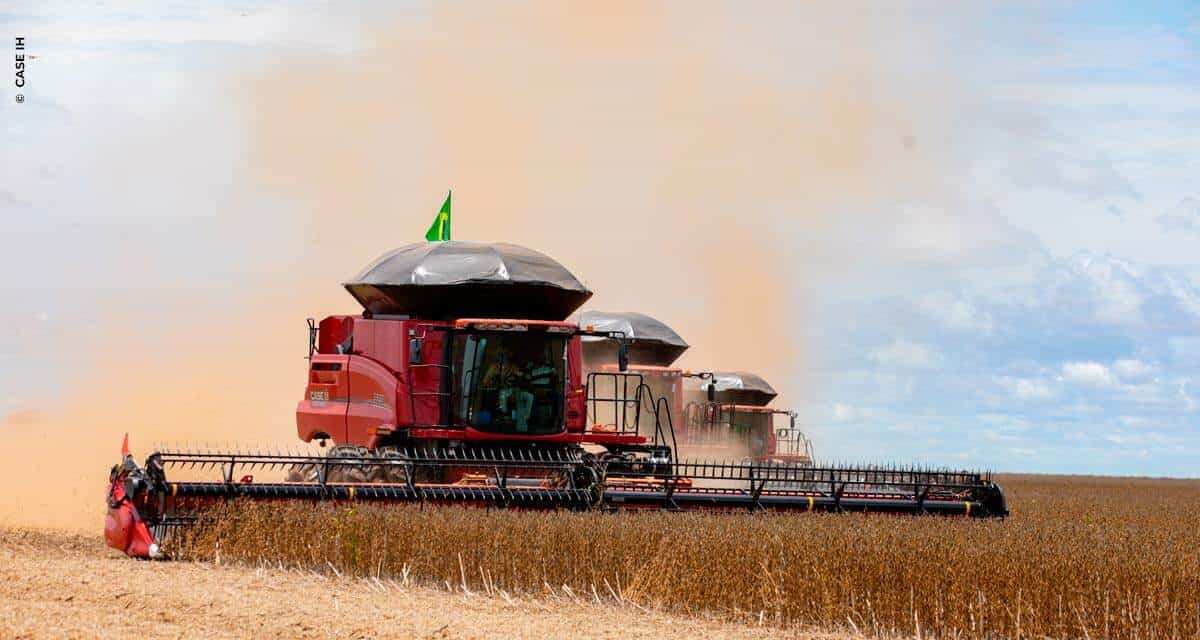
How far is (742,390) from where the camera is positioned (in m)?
31.4

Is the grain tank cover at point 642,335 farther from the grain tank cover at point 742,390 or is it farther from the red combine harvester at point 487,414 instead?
the red combine harvester at point 487,414

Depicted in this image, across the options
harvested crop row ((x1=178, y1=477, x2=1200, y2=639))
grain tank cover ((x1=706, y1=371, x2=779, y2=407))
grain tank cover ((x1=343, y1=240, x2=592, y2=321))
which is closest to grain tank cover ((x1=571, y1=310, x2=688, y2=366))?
grain tank cover ((x1=706, y1=371, x2=779, y2=407))

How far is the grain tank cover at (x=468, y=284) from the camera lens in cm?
1686

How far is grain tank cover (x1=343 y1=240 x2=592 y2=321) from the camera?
1686 centimetres

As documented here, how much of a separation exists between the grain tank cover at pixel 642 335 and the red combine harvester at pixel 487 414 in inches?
348

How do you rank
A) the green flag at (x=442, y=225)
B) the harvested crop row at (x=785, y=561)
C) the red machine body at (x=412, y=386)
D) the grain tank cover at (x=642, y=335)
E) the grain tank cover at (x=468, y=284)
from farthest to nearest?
the grain tank cover at (x=642, y=335), the green flag at (x=442, y=225), the grain tank cover at (x=468, y=284), the red machine body at (x=412, y=386), the harvested crop row at (x=785, y=561)

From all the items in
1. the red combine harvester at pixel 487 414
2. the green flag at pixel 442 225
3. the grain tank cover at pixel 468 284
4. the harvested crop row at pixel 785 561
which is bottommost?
the harvested crop row at pixel 785 561

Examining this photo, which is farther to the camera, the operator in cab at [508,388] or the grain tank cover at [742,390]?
the grain tank cover at [742,390]

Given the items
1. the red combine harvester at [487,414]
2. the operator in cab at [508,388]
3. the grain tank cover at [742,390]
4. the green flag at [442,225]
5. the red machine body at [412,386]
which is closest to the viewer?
the red combine harvester at [487,414]

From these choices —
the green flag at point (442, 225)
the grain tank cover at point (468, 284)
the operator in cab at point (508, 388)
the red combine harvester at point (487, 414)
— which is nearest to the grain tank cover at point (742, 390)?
the green flag at point (442, 225)

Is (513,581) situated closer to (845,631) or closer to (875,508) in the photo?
(845,631)

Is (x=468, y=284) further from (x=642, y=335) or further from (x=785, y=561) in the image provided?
(x=642, y=335)

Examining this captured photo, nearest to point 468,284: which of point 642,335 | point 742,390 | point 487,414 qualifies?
point 487,414

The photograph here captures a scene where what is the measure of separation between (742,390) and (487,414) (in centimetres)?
1558
